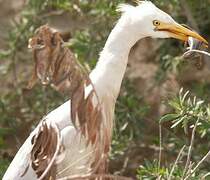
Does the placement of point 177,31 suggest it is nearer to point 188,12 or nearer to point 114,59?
point 114,59

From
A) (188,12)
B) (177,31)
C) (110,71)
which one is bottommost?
(188,12)

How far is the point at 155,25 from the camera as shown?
332 centimetres

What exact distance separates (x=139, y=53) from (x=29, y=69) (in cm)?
80

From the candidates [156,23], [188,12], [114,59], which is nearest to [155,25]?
[156,23]

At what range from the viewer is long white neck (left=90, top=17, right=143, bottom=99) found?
3357mm

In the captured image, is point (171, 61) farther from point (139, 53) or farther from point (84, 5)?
point (139, 53)

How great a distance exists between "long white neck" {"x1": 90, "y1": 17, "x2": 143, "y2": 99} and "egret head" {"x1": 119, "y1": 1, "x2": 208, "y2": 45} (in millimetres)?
34

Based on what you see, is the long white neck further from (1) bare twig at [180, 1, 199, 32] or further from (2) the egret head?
(1) bare twig at [180, 1, 199, 32]

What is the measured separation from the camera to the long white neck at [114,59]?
3357mm

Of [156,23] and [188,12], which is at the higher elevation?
[156,23]

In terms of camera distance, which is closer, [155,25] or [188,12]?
[155,25]

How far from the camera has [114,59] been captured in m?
3.37

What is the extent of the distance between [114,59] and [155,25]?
221mm

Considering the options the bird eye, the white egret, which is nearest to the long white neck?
the white egret
